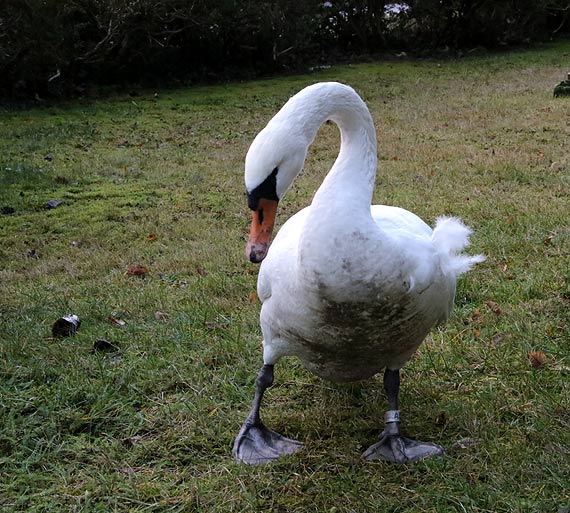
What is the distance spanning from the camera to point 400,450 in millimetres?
2893

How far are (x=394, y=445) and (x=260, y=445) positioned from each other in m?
0.55

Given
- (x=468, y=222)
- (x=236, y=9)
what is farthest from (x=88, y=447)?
(x=236, y=9)

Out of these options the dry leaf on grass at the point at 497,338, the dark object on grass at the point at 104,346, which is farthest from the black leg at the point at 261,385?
the dry leaf on grass at the point at 497,338

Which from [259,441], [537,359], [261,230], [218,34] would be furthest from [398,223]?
[218,34]

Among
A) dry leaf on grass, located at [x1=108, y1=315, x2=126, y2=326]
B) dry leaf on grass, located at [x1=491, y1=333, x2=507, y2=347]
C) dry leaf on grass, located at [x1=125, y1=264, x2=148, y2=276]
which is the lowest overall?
dry leaf on grass, located at [x1=125, y1=264, x2=148, y2=276]

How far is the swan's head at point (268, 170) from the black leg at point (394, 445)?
97cm

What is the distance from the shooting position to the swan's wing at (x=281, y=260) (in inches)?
108

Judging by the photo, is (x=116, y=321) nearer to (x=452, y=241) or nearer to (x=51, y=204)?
(x=452, y=241)

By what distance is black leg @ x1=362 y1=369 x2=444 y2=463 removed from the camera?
2883 mm

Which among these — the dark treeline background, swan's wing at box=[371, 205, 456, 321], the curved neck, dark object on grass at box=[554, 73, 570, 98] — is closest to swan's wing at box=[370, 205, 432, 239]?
swan's wing at box=[371, 205, 456, 321]

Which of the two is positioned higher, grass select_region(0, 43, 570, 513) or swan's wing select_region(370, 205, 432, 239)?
swan's wing select_region(370, 205, 432, 239)

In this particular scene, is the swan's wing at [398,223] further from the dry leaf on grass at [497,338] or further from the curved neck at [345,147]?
the dry leaf on grass at [497,338]

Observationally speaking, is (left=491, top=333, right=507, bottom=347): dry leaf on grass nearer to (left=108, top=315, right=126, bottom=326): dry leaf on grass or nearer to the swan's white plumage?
the swan's white plumage

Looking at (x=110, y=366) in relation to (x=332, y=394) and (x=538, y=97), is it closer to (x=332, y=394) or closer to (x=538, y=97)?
(x=332, y=394)
